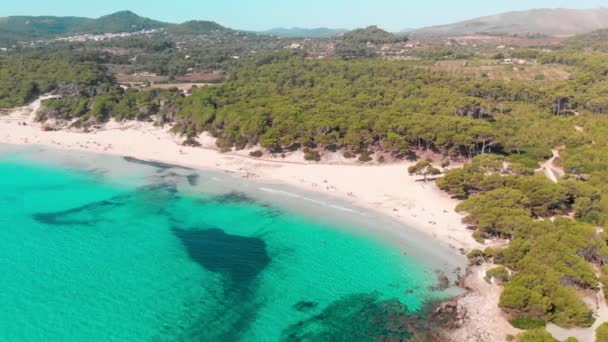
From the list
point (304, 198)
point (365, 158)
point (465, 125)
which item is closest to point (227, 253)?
point (304, 198)

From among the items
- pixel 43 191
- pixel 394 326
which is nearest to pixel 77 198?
pixel 43 191

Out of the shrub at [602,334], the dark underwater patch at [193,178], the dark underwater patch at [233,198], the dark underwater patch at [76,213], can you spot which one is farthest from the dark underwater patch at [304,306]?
the dark underwater patch at [193,178]

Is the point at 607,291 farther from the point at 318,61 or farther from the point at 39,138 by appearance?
the point at 318,61

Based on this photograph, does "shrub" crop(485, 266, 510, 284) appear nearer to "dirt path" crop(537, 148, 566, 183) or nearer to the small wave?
the small wave

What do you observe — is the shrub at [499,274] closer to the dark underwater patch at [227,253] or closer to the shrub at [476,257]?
the shrub at [476,257]

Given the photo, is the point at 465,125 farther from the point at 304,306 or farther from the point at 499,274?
the point at 304,306
